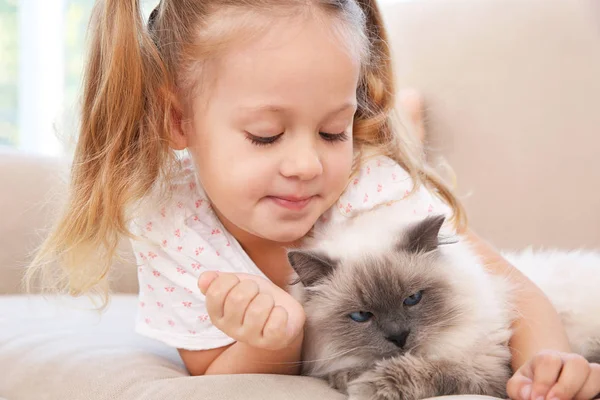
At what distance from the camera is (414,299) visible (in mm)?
1207

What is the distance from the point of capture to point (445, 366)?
117 cm

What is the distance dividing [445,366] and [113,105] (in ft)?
2.86

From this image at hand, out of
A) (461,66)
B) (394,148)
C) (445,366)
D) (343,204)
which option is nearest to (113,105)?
(343,204)

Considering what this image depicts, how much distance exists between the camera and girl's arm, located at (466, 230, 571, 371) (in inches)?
50.9

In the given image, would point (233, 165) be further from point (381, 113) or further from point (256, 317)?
point (381, 113)

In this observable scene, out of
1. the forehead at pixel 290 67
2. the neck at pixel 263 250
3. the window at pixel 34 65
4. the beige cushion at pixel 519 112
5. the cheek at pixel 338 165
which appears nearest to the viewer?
the forehead at pixel 290 67

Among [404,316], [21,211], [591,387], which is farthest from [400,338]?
[21,211]

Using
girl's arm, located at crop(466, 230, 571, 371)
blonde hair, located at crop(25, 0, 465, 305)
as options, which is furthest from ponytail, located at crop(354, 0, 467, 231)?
girl's arm, located at crop(466, 230, 571, 371)

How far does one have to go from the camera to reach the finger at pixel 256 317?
1.17m

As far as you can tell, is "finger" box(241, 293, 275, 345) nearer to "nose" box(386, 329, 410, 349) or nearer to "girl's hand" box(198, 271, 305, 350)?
"girl's hand" box(198, 271, 305, 350)

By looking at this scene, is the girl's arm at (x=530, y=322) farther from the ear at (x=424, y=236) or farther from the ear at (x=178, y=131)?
the ear at (x=178, y=131)

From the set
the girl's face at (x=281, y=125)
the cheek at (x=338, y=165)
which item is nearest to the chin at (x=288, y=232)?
the girl's face at (x=281, y=125)

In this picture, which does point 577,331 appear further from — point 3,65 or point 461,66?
point 3,65

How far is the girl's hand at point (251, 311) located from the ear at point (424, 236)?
228 mm
